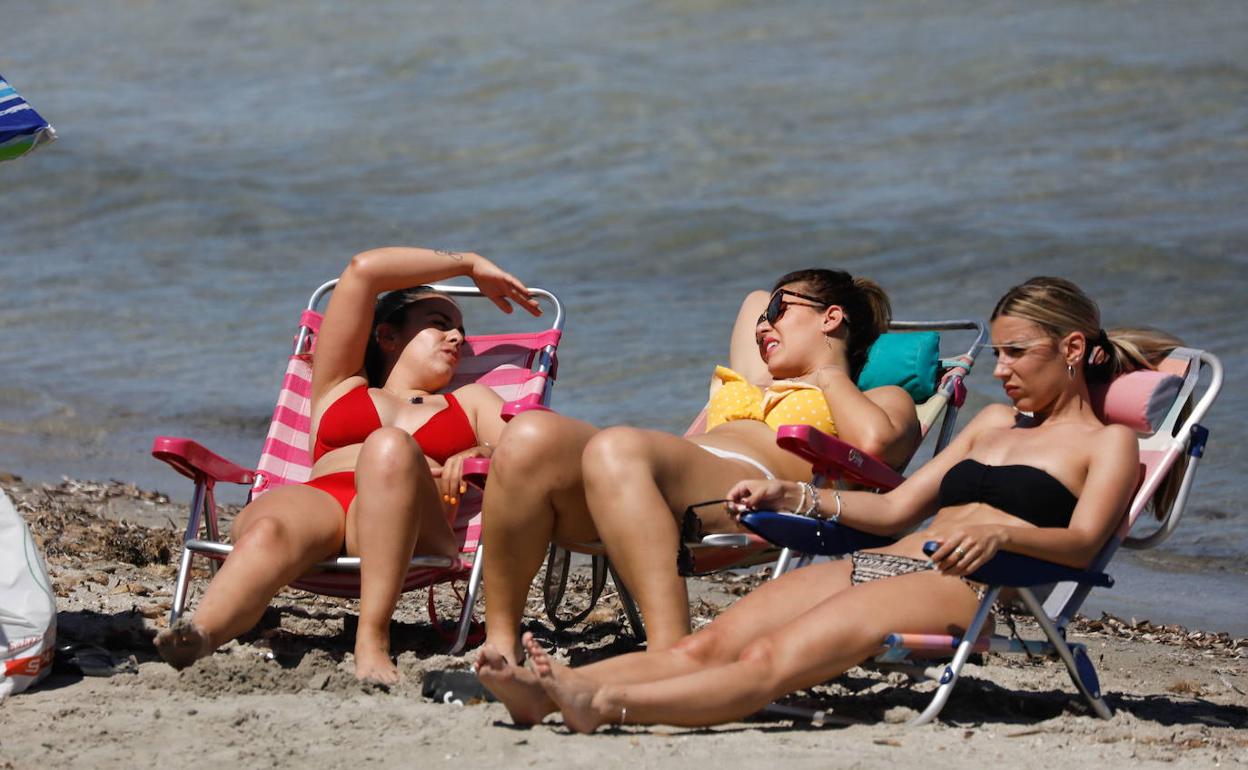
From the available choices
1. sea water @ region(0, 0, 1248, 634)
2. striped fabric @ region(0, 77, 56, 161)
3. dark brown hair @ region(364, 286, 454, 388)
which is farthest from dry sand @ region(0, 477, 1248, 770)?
sea water @ region(0, 0, 1248, 634)

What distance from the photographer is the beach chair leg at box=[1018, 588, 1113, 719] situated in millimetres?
3502

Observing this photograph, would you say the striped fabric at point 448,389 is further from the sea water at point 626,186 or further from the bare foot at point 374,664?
the sea water at point 626,186

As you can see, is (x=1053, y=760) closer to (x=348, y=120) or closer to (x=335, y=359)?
(x=335, y=359)

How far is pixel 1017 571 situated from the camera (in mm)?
3408

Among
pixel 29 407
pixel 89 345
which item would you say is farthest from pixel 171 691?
pixel 89 345

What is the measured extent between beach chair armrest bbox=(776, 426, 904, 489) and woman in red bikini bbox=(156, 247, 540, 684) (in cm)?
96

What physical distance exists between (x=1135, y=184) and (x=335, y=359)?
428 inches

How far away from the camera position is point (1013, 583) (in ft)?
11.2

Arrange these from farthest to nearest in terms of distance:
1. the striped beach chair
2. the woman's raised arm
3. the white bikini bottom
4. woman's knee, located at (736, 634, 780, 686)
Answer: the woman's raised arm → the striped beach chair → the white bikini bottom → woman's knee, located at (736, 634, 780, 686)

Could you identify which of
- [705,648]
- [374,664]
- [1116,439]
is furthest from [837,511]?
[374,664]

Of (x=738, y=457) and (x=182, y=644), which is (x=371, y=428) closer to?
(x=182, y=644)

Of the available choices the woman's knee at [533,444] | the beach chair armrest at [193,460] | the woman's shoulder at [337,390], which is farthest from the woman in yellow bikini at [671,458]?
the woman's shoulder at [337,390]

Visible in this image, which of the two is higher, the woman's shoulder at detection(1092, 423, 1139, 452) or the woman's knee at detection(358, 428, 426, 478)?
the woman's shoulder at detection(1092, 423, 1139, 452)

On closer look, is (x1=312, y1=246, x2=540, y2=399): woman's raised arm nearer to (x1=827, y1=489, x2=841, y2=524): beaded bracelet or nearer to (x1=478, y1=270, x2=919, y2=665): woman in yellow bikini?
(x1=478, y1=270, x2=919, y2=665): woman in yellow bikini
